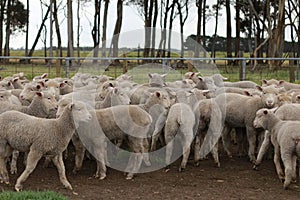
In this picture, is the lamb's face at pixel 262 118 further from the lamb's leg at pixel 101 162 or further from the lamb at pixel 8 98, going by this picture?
the lamb at pixel 8 98

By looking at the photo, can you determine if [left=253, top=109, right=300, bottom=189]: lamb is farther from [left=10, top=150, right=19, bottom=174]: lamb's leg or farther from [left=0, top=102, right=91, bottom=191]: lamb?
[left=10, top=150, right=19, bottom=174]: lamb's leg

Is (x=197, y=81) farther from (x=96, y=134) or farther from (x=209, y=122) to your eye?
(x=96, y=134)

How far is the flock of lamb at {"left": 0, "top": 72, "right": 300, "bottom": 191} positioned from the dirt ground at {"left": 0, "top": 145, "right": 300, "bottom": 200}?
0.55ft

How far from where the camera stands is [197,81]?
10.8 metres

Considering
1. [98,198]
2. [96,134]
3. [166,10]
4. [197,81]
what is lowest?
[98,198]

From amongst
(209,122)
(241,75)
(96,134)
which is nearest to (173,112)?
(209,122)

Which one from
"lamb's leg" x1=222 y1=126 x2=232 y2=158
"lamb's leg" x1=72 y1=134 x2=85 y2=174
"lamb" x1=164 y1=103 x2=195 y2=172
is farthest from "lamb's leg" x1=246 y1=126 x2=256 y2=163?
"lamb's leg" x1=72 y1=134 x2=85 y2=174

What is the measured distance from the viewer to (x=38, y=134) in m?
6.50

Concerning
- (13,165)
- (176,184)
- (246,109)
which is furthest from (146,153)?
(13,165)

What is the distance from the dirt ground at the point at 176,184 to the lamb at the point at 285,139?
0.26 m

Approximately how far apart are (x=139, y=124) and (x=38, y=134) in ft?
4.98

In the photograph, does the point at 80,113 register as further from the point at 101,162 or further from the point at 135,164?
the point at 135,164

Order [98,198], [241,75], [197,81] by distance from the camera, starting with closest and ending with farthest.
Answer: [98,198] → [197,81] → [241,75]

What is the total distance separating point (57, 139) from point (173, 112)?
6.41 feet
